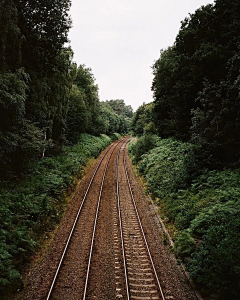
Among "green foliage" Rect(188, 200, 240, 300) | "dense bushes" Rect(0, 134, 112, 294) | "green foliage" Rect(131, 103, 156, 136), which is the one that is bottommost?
"green foliage" Rect(188, 200, 240, 300)

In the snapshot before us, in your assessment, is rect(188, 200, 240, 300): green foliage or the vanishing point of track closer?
rect(188, 200, 240, 300): green foliage

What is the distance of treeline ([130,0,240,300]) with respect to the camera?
6688mm

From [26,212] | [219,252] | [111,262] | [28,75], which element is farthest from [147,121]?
[219,252]

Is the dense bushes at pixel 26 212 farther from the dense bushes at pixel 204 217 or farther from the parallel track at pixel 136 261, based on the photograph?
the dense bushes at pixel 204 217

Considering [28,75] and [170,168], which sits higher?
[28,75]

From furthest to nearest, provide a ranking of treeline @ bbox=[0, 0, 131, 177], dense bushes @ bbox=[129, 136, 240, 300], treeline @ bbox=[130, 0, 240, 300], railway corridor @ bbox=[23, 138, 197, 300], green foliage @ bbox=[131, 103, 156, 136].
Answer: green foliage @ bbox=[131, 103, 156, 136]
treeline @ bbox=[0, 0, 131, 177]
treeline @ bbox=[130, 0, 240, 300]
railway corridor @ bbox=[23, 138, 197, 300]
dense bushes @ bbox=[129, 136, 240, 300]

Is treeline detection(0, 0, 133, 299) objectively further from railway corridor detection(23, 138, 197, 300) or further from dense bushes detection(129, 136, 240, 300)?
dense bushes detection(129, 136, 240, 300)

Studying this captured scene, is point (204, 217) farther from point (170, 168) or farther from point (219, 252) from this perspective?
point (170, 168)

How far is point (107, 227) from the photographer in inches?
414

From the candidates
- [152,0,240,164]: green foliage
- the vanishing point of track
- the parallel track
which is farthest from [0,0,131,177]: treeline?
[152,0,240,164]: green foliage

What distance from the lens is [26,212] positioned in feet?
32.9

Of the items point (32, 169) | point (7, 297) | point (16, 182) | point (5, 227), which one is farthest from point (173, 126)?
point (7, 297)

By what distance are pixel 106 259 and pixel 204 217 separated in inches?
175

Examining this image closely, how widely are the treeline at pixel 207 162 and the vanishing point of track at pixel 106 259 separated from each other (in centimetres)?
163
